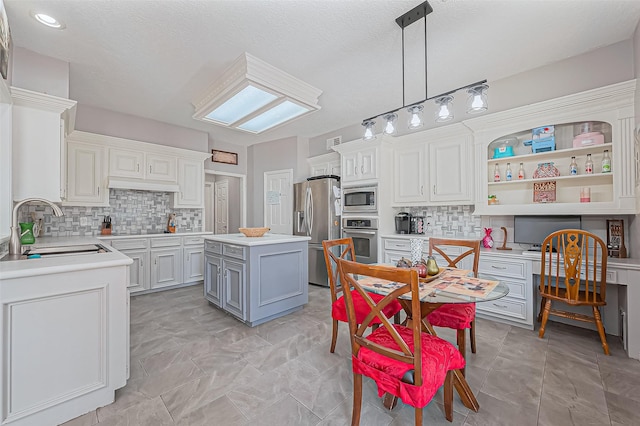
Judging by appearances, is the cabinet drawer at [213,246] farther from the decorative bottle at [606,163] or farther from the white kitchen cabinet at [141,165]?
the decorative bottle at [606,163]

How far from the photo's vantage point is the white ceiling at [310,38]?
6.84 ft

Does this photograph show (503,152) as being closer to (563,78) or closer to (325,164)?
(563,78)

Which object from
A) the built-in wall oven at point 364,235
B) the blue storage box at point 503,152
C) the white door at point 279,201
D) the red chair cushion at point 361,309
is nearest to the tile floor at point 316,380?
the red chair cushion at point 361,309

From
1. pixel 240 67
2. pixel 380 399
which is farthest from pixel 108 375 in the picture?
pixel 240 67

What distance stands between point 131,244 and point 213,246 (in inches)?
58.6

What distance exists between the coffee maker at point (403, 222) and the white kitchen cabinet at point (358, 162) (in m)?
0.67

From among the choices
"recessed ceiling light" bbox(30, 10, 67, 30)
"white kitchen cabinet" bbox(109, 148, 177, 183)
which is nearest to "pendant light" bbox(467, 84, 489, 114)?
"recessed ceiling light" bbox(30, 10, 67, 30)

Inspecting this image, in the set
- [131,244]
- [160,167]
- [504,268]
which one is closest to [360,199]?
[504,268]

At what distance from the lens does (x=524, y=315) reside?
109 inches

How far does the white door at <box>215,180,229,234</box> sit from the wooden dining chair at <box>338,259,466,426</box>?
19.9 ft

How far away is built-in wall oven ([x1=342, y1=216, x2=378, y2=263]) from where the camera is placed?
3984 mm

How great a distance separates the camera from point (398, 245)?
378 centimetres

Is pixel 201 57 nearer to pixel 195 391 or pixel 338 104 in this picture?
pixel 338 104

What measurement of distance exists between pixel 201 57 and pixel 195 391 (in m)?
2.86
